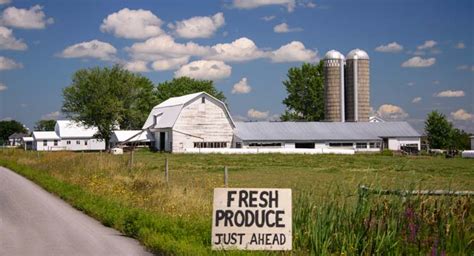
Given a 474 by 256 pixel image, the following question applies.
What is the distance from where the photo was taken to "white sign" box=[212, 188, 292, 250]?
10.0 m

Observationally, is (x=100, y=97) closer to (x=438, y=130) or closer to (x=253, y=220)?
(x=438, y=130)

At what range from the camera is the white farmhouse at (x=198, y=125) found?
8038 centimetres

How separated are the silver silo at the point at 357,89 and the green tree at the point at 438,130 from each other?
902cm

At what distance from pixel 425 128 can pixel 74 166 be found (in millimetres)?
71952

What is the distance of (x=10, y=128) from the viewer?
194000 millimetres

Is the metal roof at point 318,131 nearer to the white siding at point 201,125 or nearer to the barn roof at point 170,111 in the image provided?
the white siding at point 201,125

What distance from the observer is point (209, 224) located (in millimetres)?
12844

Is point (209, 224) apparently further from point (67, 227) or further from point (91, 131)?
point (91, 131)

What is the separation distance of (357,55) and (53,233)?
88285 mm

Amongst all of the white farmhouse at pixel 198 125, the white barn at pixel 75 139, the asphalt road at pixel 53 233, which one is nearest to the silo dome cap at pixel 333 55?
the white farmhouse at pixel 198 125

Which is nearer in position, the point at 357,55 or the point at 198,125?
the point at 198,125

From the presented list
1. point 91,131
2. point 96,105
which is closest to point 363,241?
point 96,105

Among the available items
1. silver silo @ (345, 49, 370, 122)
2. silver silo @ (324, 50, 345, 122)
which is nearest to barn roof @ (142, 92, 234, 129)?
silver silo @ (324, 50, 345, 122)

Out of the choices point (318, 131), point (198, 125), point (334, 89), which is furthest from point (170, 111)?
point (334, 89)
